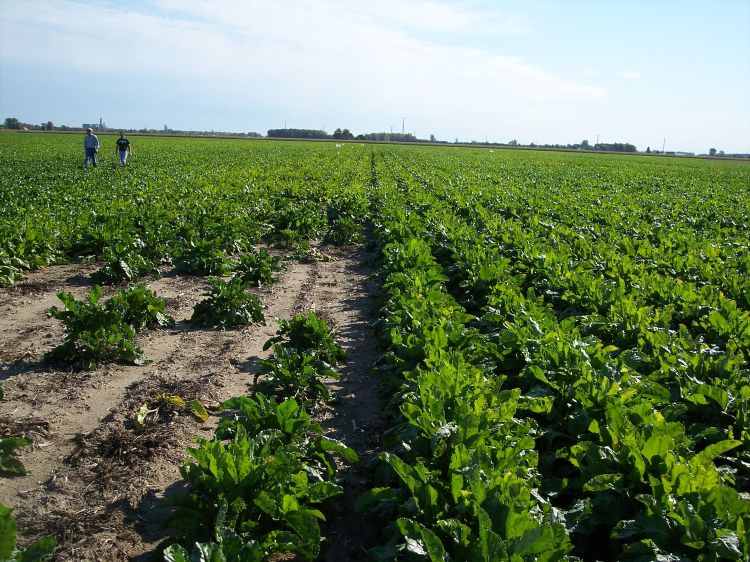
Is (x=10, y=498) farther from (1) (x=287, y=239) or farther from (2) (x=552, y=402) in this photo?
(1) (x=287, y=239)

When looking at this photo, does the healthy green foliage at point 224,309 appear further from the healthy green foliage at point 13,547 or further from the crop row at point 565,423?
the healthy green foliage at point 13,547

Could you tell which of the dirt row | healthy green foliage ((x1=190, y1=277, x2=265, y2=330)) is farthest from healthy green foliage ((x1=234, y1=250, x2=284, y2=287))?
healthy green foliage ((x1=190, y1=277, x2=265, y2=330))

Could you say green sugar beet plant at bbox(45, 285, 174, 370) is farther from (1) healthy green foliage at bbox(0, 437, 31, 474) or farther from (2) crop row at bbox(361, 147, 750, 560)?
(2) crop row at bbox(361, 147, 750, 560)

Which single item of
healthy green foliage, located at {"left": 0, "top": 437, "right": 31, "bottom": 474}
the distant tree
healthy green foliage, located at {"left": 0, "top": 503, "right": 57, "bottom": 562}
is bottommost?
healthy green foliage, located at {"left": 0, "top": 437, "right": 31, "bottom": 474}

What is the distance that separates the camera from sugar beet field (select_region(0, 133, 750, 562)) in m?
3.32

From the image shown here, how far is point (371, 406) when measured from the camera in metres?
5.95

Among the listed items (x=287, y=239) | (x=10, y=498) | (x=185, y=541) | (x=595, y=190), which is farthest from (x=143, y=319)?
(x=595, y=190)

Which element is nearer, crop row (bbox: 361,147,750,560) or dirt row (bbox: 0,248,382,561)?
crop row (bbox: 361,147,750,560)

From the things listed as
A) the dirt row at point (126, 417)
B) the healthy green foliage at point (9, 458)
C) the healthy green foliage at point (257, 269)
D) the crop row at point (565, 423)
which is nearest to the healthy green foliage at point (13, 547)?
the dirt row at point (126, 417)

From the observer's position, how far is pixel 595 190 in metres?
24.6

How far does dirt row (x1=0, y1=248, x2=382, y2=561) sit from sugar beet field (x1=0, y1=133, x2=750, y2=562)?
2 centimetres

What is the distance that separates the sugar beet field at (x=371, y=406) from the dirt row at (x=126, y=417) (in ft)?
0.08

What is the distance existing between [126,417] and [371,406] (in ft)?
7.63

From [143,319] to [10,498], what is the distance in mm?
3575
